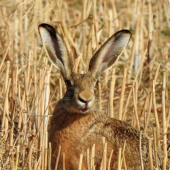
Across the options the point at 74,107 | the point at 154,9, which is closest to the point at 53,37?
the point at 74,107

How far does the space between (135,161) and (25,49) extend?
10.3 feet

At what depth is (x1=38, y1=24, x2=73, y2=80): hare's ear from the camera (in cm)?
442

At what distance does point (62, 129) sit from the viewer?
4234 mm

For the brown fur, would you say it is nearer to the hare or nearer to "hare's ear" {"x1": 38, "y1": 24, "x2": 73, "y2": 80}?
the hare

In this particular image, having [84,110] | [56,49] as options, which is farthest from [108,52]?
[84,110]

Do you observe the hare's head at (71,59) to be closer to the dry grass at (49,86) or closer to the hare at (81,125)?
the hare at (81,125)

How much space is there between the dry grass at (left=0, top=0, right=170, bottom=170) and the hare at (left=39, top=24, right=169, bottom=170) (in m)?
0.16

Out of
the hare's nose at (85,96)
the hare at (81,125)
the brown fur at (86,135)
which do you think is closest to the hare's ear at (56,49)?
the hare at (81,125)

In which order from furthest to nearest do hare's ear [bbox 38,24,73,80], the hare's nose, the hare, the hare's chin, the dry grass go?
the dry grass, hare's ear [bbox 38,24,73,80], the hare, the hare's chin, the hare's nose

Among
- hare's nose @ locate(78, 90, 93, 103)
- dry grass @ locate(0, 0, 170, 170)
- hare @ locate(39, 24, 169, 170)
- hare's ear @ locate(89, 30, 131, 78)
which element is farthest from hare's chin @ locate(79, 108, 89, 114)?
hare's ear @ locate(89, 30, 131, 78)

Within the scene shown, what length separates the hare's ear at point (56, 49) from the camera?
4.42 m

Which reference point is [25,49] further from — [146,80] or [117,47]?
[117,47]

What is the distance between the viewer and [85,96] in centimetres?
392

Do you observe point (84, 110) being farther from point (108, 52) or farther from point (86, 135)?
point (108, 52)
